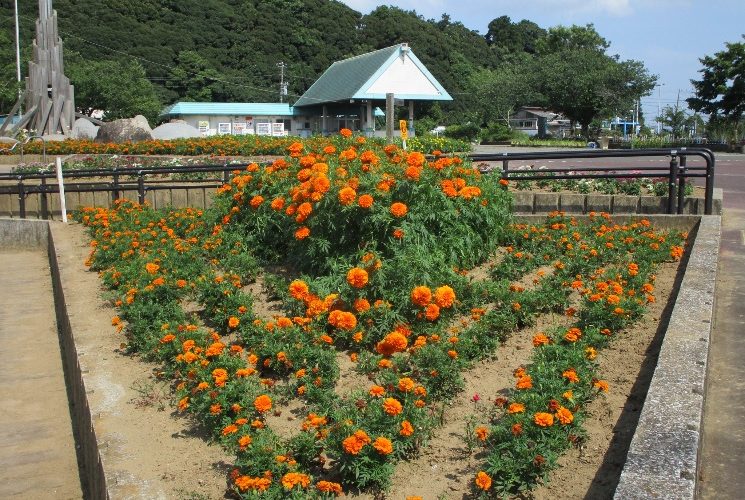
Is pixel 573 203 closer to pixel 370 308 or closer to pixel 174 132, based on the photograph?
pixel 370 308

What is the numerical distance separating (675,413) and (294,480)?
1.70 meters

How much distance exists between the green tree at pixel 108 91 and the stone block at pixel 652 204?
5119cm

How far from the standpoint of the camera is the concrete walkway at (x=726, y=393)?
3.39 m

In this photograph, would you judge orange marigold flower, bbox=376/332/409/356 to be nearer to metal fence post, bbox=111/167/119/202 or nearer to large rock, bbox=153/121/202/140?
metal fence post, bbox=111/167/119/202

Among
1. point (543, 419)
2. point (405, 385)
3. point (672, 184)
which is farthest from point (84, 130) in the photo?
point (543, 419)

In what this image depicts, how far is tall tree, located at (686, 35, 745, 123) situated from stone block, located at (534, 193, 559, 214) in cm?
3919

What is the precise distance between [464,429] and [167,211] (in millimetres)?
6781

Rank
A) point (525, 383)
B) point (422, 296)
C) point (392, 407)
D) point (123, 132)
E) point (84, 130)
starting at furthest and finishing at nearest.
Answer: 1. point (84, 130)
2. point (123, 132)
3. point (422, 296)
4. point (525, 383)
5. point (392, 407)

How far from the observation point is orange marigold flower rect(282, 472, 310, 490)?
320 centimetres

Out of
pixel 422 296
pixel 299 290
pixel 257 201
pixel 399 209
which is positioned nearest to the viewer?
pixel 422 296

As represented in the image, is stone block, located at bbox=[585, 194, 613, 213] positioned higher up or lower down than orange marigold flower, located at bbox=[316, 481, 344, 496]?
higher up

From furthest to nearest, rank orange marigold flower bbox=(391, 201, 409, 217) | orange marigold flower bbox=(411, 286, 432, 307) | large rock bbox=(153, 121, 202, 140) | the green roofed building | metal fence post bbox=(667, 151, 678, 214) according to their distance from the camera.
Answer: the green roofed building
large rock bbox=(153, 121, 202, 140)
metal fence post bbox=(667, 151, 678, 214)
orange marigold flower bbox=(391, 201, 409, 217)
orange marigold flower bbox=(411, 286, 432, 307)

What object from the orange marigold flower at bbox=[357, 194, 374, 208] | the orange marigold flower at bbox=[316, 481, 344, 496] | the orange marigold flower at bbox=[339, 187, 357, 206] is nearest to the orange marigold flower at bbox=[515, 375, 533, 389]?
the orange marigold flower at bbox=[316, 481, 344, 496]

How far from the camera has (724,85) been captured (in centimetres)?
4441
